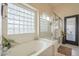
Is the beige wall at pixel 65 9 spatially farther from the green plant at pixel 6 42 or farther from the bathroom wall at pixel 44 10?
the green plant at pixel 6 42

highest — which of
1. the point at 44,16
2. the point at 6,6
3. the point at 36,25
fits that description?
the point at 6,6

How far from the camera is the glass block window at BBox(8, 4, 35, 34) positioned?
4.11 feet

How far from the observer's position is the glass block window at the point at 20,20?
125cm

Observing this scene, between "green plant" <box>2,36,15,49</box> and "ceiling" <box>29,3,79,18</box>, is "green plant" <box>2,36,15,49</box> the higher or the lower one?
the lower one

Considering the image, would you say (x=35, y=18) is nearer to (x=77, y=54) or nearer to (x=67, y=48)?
(x=67, y=48)

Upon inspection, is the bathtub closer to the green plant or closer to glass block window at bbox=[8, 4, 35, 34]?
the green plant

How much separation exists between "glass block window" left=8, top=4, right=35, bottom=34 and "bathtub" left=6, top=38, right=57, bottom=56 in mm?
171

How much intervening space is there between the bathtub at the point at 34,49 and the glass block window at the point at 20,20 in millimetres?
171

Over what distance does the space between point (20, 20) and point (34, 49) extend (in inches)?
15.6

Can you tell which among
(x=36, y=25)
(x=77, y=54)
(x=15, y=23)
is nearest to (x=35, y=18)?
(x=36, y=25)

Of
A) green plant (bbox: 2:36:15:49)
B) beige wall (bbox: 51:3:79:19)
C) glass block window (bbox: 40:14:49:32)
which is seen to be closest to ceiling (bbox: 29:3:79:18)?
beige wall (bbox: 51:3:79:19)

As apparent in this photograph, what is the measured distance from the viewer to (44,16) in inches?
53.0

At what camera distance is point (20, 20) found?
1.29 metres

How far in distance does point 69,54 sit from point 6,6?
Result: 97cm
